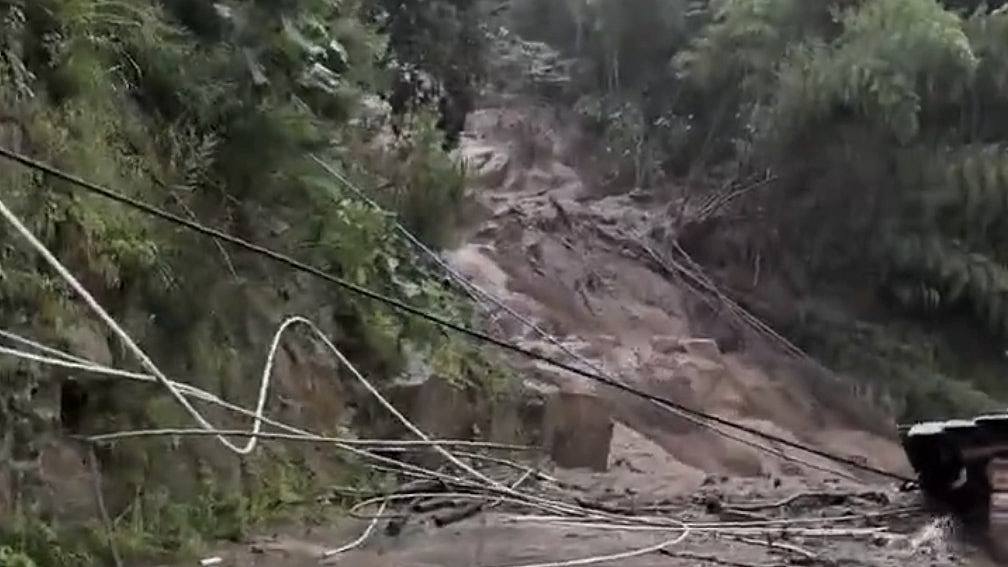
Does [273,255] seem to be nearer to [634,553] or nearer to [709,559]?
[634,553]

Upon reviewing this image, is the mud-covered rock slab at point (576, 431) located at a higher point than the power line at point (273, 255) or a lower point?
lower

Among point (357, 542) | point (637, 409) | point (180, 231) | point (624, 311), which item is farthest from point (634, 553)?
point (624, 311)

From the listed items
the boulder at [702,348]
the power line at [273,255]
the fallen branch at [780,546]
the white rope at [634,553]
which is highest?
the boulder at [702,348]

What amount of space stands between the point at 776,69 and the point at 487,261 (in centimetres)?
270

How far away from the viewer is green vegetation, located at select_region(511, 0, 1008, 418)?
9117 mm

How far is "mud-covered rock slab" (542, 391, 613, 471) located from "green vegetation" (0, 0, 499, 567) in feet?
2.51

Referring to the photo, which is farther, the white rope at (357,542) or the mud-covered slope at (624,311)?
the mud-covered slope at (624,311)

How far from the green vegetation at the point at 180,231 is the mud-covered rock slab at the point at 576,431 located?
0.77m

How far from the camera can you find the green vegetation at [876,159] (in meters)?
9.12

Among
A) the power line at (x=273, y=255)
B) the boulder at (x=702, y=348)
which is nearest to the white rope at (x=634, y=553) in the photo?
the power line at (x=273, y=255)

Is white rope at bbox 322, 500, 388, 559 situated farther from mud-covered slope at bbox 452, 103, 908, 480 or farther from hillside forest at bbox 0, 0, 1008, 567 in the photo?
mud-covered slope at bbox 452, 103, 908, 480

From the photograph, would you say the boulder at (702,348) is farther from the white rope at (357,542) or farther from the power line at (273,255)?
the white rope at (357,542)

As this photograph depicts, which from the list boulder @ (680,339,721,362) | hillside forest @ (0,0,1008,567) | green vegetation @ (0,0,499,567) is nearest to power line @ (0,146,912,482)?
green vegetation @ (0,0,499,567)

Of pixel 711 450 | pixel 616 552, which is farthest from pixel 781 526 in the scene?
pixel 711 450
